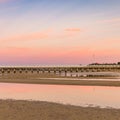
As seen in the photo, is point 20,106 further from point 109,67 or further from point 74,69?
point 109,67

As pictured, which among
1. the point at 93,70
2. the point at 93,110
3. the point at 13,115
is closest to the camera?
the point at 13,115

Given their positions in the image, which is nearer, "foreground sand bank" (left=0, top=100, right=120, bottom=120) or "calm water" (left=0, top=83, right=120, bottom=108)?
"foreground sand bank" (left=0, top=100, right=120, bottom=120)

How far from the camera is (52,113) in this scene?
18078 mm

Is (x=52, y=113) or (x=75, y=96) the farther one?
(x=75, y=96)

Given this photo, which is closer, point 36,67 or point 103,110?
point 103,110

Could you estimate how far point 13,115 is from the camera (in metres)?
17.2

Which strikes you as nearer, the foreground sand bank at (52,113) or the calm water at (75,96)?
the foreground sand bank at (52,113)

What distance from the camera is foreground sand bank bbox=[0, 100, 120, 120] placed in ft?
54.6

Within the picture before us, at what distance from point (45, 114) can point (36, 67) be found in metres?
91.1

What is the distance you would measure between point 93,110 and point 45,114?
122 inches

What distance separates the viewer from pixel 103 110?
1906cm

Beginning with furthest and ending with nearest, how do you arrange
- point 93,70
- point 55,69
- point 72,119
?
point 93,70 → point 55,69 → point 72,119

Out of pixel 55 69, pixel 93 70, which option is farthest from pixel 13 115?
pixel 93 70

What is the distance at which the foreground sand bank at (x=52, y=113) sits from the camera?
16.6 metres
